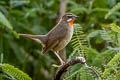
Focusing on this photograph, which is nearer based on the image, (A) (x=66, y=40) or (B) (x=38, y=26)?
(A) (x=66, y=40)

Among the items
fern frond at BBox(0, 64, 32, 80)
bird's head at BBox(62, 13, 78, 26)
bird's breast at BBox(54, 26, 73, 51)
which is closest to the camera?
fern frond at BBox(0, 64, 32, 80)

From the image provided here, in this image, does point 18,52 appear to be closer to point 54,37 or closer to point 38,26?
point 38,26

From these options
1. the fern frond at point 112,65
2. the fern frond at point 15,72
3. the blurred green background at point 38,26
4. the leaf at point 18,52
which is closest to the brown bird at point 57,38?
the blurred green background at point 38,26

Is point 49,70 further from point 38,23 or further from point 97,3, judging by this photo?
point 97,3

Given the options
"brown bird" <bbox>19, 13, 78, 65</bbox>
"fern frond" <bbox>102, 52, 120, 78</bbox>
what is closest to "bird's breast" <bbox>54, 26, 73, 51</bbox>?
"brown bird" <bbox>19, 13, 78, 65</bbox>

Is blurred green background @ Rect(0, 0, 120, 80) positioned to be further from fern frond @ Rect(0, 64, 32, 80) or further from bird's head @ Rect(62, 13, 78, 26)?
fern frond @ Rect(0, 64, 32, 80)

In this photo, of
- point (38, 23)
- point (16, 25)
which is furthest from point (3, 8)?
point (38, 23)

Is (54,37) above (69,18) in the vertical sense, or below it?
below

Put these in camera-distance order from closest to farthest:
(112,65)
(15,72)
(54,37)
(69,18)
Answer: (112,65) < (15,72) < (54,37) < (69,18)

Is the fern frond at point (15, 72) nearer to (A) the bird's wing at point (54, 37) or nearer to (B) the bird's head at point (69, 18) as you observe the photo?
(A) the bird's wing at point (54, 37)

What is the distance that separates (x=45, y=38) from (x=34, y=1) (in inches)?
110

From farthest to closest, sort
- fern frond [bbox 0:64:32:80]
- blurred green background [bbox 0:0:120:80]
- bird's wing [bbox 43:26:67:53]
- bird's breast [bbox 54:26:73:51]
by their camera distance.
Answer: blurred green background [bbox 0:0:120:80] < bird's wing [bbox 43:26:67:53] < bird's breast [bbox 54:26:73:51] < fern frond [bbox 0:64:32:80]

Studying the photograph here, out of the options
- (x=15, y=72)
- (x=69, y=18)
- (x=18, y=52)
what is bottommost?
(x=18, y=52)

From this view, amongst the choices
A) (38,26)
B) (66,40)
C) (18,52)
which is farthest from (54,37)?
(38,26)
